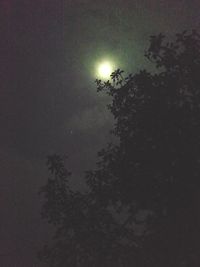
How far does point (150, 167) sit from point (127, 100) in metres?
1.94

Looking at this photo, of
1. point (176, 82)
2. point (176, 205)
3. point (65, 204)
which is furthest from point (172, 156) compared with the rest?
point (65, 204)

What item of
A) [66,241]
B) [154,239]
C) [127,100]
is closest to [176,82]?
[127,100]

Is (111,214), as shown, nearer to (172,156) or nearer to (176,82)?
(172,156)

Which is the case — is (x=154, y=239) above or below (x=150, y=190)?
below

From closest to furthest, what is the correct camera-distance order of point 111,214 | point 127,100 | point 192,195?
point 192,195
point 111,214
point 127,100

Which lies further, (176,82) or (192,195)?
(176,82)

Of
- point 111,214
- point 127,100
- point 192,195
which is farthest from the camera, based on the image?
point 127,100

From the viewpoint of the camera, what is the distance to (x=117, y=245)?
32.1 ft

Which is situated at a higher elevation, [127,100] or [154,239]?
[127,100]

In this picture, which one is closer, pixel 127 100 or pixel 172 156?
pixel 172 156

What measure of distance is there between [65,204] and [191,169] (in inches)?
117

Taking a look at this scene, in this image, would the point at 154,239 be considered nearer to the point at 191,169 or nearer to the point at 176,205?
the point at 176,205

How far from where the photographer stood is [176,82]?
33.4ft

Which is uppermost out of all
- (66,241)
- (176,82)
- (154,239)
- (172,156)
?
(176,82)
